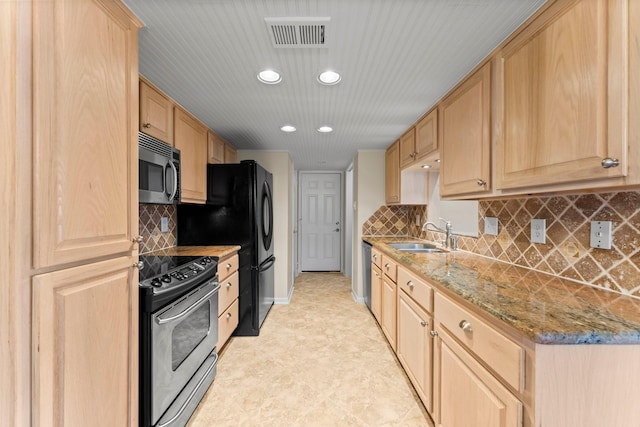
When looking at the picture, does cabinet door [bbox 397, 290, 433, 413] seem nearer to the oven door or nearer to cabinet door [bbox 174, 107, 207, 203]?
the oven door

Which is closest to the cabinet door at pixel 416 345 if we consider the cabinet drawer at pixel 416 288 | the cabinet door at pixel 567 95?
the cabinet drawer at pixel 416 288

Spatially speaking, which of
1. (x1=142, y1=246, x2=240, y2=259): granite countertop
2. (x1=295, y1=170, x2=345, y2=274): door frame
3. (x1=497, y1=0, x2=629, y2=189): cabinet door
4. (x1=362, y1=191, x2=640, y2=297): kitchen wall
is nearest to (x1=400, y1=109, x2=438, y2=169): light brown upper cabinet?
(x1=362, y1=191, x2=640, y2=297): kitchen wall

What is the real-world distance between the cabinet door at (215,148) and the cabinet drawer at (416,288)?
2.10 m

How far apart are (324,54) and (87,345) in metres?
1.61

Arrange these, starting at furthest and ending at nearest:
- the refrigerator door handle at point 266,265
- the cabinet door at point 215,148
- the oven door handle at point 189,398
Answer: the refrigerator door handle at point 266,265 → the cabinet door at point 215,148 → the oven door handle at point 189,398

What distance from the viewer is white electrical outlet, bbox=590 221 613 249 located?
1.17 metres

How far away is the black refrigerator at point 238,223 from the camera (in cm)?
265

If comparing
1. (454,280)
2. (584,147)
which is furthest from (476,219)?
(584,147)

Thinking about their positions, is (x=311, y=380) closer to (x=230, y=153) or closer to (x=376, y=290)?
(x=376, y=290)

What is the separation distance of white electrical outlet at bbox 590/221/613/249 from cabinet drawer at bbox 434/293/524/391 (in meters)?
0.67

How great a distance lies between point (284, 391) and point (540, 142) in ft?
6.76

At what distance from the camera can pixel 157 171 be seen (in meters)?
1.74

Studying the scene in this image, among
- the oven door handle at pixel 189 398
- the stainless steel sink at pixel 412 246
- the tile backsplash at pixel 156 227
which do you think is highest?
the tile backsplash at pixel 156 227

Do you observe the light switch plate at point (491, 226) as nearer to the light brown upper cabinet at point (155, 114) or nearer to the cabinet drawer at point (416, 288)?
the cabinet drawer at point (416, 288)
